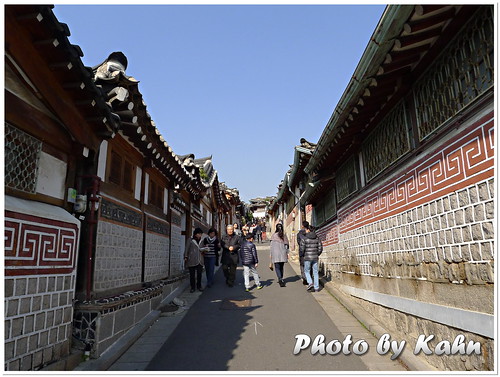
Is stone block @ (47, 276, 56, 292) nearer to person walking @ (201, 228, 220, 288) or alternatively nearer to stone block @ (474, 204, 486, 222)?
stone block @ (474, 204, 486, 222)

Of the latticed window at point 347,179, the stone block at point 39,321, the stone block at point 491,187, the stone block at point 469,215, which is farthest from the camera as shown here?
the latticed window at point 347,179

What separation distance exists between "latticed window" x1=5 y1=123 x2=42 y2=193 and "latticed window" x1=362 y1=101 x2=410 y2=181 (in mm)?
5305

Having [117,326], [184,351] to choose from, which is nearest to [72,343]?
[117,326]

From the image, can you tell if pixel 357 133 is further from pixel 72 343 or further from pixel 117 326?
pixel 72 343

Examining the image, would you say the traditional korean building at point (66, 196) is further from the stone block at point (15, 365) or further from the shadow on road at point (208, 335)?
the shadow on road at point (208, 335)

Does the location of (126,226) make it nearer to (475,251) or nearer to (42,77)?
(42,77)

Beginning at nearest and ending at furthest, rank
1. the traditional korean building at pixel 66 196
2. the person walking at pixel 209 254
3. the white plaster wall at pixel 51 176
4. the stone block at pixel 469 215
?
the stone block at pixel 469 215 → the traditional korean building at pixel 66 196 → the white plaster wall at pixel 51 176 → the person walking at pixel 209 254

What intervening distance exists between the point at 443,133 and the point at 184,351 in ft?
15.9

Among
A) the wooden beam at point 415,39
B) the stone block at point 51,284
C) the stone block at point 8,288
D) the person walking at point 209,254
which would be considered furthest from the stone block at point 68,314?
the person walking at point 209,254

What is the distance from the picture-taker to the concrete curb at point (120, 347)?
4.72 meters

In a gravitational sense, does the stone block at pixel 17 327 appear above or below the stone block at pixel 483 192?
below

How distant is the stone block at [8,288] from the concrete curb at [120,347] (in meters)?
1.55

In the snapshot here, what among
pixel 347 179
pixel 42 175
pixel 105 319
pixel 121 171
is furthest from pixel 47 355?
pixel 347 179

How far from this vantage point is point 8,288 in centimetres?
372
